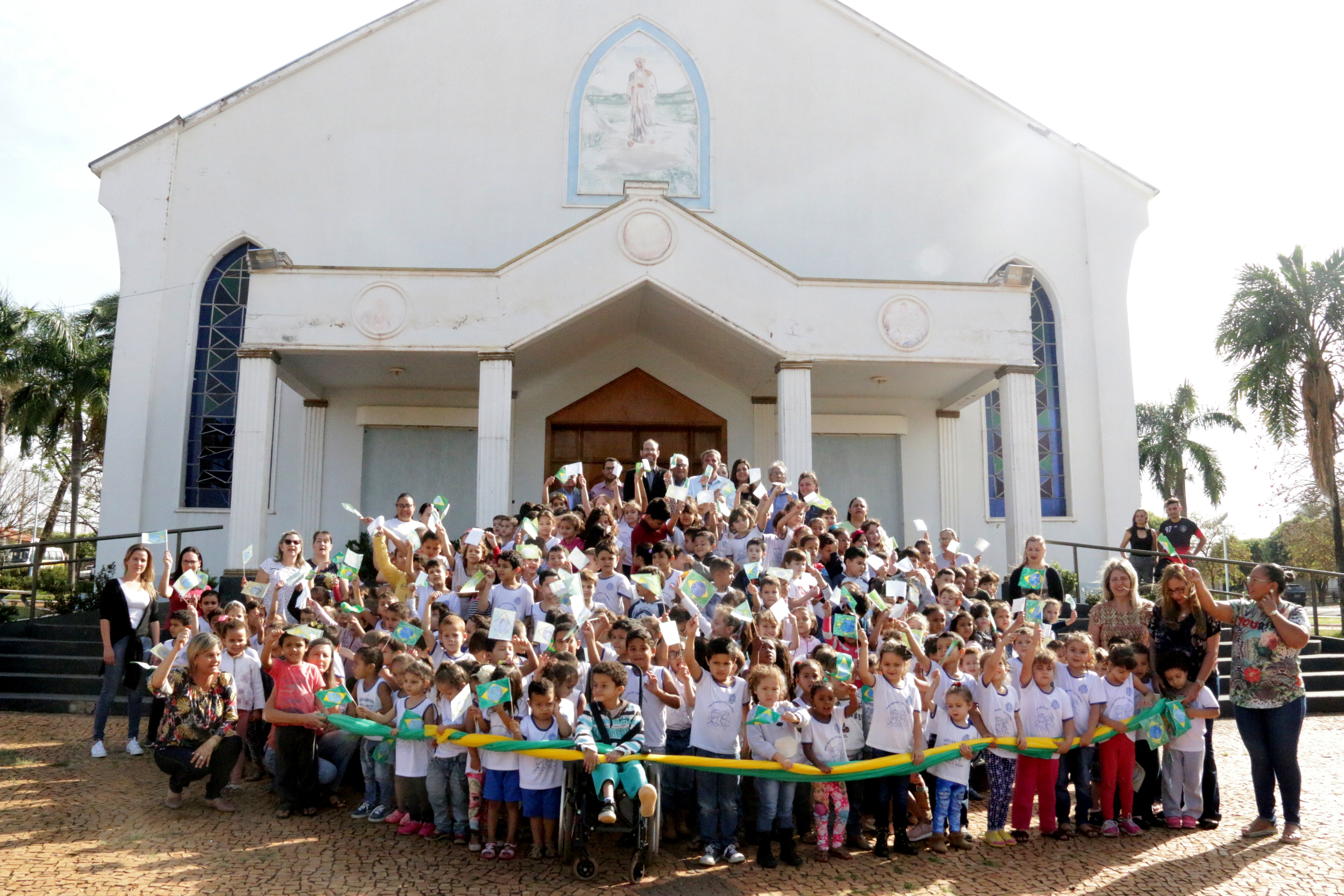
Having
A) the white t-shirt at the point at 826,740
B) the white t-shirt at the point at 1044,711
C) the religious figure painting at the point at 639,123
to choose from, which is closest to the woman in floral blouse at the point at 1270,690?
the white t-shirt at the point at 1044,711

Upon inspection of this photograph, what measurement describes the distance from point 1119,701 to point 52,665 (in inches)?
395

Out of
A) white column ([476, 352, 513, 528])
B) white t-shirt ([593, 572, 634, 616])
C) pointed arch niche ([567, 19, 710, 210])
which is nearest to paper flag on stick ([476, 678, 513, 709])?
white t-shirt ([593, 572, 634, 616])

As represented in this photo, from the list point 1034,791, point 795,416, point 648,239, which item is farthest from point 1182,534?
point 648,239

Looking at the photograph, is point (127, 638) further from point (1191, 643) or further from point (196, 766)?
point (1191, 643)

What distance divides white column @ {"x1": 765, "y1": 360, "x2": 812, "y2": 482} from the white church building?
56.6 inches

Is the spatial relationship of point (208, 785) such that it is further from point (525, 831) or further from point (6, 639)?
point (6, 639)

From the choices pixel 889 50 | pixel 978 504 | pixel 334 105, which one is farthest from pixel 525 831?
pixel 889 50

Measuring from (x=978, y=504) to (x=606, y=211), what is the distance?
25.3ft

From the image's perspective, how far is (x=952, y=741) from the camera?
571 cm

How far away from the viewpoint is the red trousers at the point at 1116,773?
5.93m

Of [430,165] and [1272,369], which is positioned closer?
[430,165]

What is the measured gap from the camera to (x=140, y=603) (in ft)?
25.7

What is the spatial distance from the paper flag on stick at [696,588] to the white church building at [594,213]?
23.7 ft

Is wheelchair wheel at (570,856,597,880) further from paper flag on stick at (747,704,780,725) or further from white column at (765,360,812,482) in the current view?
white column at (765,360,812,482)
